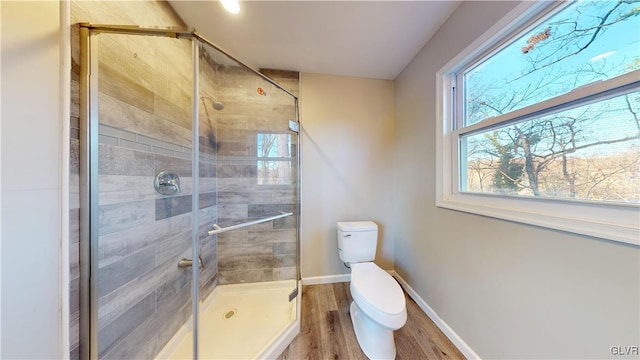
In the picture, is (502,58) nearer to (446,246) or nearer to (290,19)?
(446,246)

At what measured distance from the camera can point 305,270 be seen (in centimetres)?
199

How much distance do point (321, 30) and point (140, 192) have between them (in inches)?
62.3

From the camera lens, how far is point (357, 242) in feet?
5.75

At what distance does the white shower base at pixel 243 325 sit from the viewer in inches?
47.6

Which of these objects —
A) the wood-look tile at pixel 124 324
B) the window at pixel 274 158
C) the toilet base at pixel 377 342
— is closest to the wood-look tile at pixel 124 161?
the wood-look tile at pixel 124 324

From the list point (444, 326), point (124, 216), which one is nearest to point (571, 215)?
point (444, 326)

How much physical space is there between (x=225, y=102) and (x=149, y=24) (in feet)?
2.19

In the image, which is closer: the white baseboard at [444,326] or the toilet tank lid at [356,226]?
the white baseboard at [444,326]

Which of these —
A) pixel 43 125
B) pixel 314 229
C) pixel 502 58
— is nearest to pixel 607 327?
pixel 502 58

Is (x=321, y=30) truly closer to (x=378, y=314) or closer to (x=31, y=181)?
Result: (x=31, y=181)

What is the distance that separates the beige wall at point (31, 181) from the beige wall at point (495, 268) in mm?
1890

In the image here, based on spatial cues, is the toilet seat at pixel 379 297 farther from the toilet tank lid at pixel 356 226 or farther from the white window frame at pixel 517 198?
the white window frame at pixel 517 198

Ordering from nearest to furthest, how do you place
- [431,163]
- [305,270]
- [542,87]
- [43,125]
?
[43,125] → [542,87] → [431,163] → [305,270]

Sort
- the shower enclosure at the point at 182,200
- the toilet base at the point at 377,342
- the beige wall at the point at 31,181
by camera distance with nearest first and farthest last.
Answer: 1. the beige wall at the point at 31,181
2. the shower enclosure at the point at 182,200
3. the toilet base at the point at 377,342
